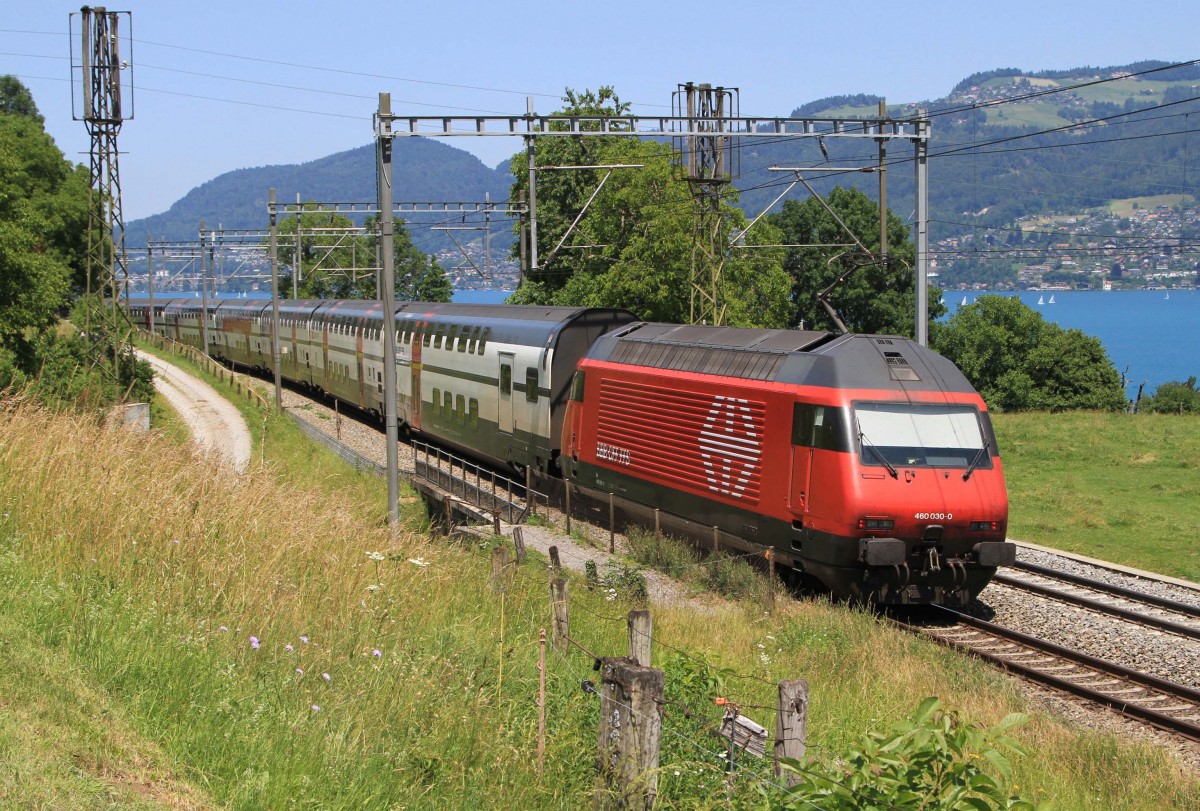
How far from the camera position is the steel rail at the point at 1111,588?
16109 millimetres

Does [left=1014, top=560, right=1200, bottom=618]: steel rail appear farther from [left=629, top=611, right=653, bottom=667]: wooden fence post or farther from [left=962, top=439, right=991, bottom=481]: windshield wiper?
[left=629, top=611, right=653, bottom=667]: wooden fence post

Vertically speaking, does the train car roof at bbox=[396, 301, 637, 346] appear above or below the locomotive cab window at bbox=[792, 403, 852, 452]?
above

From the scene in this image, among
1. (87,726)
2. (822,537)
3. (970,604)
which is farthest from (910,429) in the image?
(87,726)

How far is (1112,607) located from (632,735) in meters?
12.2

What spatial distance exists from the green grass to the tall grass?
10428mm

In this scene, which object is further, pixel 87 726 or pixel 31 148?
pixel 31 148

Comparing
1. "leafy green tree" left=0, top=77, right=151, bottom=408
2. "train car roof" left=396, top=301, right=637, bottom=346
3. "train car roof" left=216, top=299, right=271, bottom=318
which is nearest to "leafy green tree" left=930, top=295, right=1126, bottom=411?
"train car roof" left=216, top=299, right=271, bottom=318

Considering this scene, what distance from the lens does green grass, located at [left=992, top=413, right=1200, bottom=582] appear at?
71.2 ft

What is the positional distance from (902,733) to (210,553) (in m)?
5.51

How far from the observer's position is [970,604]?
54.2ft

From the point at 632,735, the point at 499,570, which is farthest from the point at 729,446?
the point at 632,735

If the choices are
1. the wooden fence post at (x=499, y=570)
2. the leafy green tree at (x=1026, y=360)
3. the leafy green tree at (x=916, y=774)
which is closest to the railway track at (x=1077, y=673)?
the wooden fence post at (x=499, y=570)

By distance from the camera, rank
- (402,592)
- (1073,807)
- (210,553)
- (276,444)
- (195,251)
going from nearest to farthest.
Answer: (1073,807)
(210,553)
(402,592)
(276,444)
(195,251)

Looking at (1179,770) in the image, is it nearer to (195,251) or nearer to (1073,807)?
(1073,807)
